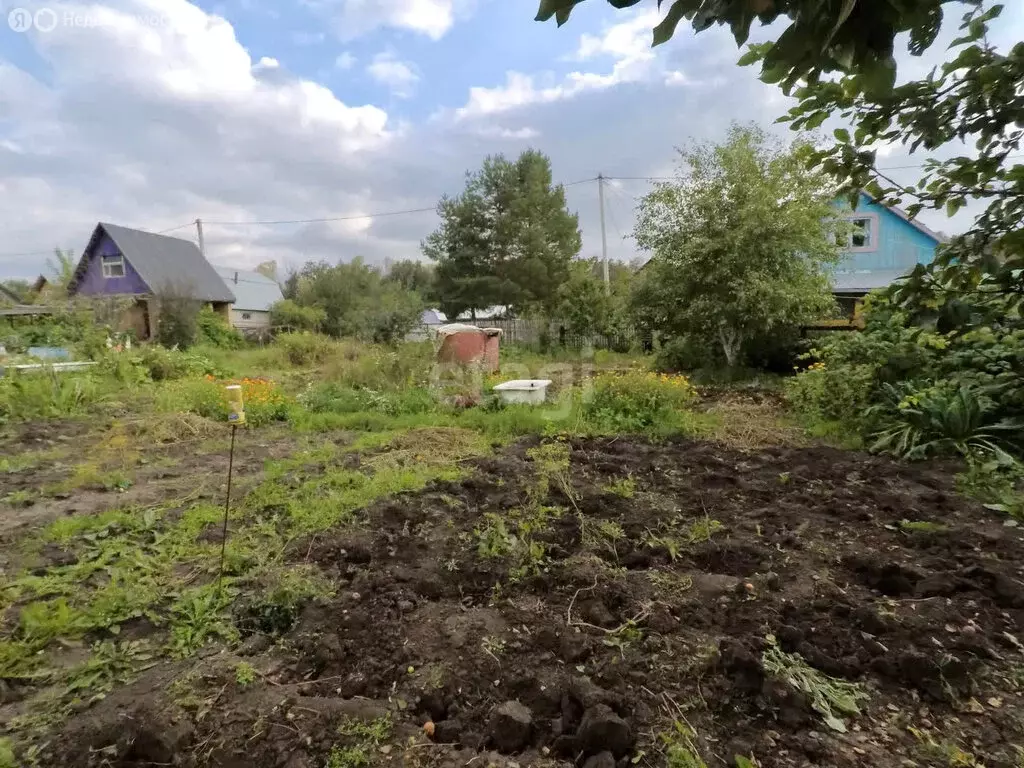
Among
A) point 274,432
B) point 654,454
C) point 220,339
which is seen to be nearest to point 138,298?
point 220,339

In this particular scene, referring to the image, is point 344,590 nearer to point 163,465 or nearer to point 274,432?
point 163,465

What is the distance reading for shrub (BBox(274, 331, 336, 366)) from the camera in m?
13.8

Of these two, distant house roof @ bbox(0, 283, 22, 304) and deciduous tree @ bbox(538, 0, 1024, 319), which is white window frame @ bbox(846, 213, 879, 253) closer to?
deciduous tree @ bbox(538, 0, 1024, 319)

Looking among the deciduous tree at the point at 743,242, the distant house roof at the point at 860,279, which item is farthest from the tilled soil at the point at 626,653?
the distant house roof at the point at 860,279

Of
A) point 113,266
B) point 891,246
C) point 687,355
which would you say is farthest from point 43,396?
point 891,246

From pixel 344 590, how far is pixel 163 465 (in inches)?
130

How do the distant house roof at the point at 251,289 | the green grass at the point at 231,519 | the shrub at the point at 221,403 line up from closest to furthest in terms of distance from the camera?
the green grass at the point at 231,519 → the shrub at the point at 221,403 → the distant house roof at the point at 251,289

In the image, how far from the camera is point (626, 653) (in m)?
1.96

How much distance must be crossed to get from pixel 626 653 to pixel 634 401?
181 inches

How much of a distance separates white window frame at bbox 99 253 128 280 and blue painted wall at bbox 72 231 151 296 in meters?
0.08

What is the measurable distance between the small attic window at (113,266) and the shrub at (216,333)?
5483 mm

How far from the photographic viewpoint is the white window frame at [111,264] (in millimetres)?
20578

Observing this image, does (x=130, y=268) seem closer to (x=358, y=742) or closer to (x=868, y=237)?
(x=358, y=742)

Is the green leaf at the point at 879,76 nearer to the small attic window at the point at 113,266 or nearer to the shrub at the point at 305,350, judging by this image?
the shrub at the point at 305,350
